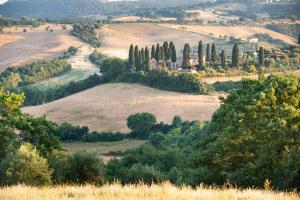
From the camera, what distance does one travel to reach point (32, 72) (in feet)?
438

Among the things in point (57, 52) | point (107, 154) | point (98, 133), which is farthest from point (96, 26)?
point (107, 154)

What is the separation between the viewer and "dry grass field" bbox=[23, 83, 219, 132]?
83.9 m

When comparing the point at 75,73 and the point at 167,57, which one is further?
the point at 75,73

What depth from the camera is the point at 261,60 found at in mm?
100500

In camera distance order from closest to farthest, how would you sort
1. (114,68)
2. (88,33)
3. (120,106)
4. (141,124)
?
1. (141,124)
2. (120,106)
3. (114,68)
4. (88,33)

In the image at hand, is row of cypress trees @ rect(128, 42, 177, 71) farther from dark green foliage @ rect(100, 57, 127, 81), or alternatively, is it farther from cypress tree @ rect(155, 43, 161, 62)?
dark green foliage @ rect(100, 57, 127, 81)

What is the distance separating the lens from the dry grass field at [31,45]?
509 ft

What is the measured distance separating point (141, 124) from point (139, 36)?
109 meters

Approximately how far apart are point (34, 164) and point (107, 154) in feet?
124

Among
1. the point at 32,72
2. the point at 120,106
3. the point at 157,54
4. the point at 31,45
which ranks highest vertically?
the point at 157,54

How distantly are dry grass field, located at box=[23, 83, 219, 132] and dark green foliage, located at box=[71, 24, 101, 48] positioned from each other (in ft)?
204

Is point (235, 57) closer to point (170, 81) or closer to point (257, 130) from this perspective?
point (170, 81)

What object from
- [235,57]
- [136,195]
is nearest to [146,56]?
[235,57]

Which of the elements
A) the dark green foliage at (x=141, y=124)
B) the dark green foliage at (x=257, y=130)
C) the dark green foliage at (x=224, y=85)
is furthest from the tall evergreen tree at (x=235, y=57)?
the dark green foliage at (x=257, y=130)
